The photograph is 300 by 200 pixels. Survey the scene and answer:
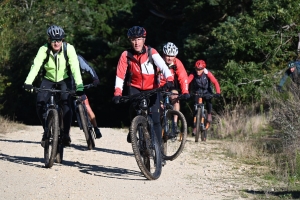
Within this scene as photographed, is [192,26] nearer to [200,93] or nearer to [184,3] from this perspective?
[184,3]

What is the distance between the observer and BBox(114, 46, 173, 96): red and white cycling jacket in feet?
33.3

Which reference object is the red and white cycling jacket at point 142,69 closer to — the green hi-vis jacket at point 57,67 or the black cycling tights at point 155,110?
the black cycling tights at point 155,110

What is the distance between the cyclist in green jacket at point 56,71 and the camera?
10.7 meters

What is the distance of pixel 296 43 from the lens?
21984 mm

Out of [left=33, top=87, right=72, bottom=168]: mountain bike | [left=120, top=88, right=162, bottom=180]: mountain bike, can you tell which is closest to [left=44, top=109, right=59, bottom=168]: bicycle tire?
[left=33, top=87, right=72, bottom=168]: mountain bike

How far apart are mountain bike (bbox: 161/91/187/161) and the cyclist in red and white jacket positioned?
62.2 inches

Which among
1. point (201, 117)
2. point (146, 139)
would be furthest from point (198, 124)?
point (146, 139)

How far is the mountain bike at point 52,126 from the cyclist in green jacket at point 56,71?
0.29ft

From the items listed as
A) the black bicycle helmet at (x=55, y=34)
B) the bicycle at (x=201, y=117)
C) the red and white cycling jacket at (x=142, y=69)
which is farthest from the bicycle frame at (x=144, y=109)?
the bicycle at (x=201, y=117)

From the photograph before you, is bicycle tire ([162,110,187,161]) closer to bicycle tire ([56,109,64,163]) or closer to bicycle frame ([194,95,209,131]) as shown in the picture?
bicycle tire ([56,109,64,163])

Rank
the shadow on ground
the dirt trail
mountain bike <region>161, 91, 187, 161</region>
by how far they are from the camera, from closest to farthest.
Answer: the shadow on ground → the dirt trail → mountain bike <region>161, 91, 187, 161</region>

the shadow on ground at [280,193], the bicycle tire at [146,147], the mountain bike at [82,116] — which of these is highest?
the mountain bike at [82,116]

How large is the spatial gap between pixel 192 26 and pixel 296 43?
7526mm

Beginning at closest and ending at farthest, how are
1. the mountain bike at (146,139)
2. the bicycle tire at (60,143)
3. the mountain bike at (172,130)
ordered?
1. the mountain bike at (146,139)
2. the bicycle tire at (60,143)
3. the mountain bike at (172,130)
